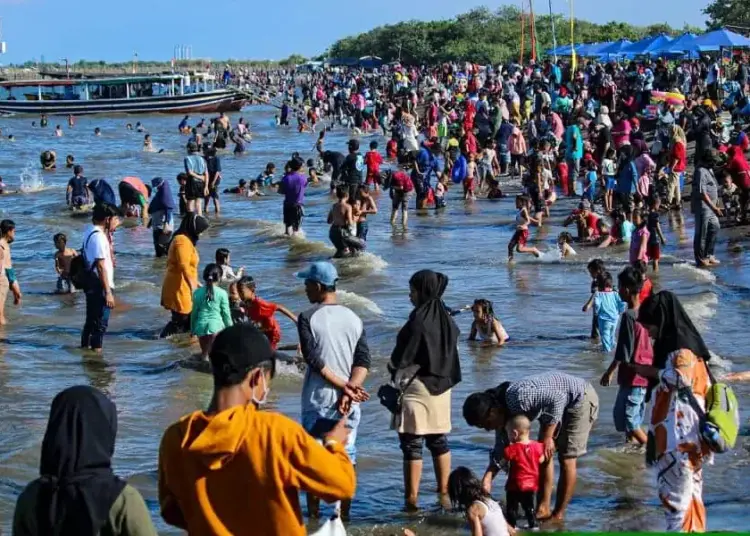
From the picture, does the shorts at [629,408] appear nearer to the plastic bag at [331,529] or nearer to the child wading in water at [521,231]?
the plastic bag at [331,529]

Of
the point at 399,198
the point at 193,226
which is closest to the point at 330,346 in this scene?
the point at 193,226

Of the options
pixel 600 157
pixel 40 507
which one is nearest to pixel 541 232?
pixel 600 157

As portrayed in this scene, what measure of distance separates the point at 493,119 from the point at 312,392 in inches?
1012

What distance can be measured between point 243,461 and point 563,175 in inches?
816

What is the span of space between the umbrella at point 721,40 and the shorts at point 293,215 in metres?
16.6

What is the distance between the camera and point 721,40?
31.9m

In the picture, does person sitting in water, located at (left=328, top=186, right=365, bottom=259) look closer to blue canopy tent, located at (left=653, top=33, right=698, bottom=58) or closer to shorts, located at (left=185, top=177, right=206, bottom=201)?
shorts, located at (left=185, top=177, right=206, bottom=201)

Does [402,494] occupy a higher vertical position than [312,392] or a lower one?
lower

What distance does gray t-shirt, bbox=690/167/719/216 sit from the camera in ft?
48.4

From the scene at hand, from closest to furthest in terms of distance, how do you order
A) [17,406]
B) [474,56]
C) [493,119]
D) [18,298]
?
1. [17,406]
2. [18,298]
3. [493,119]
4. [474,56]

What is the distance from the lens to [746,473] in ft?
25.1

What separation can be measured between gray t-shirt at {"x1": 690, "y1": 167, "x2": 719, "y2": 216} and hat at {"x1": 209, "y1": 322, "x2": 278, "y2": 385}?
1184 cm

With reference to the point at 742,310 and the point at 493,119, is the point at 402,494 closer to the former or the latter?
the point at 742,310

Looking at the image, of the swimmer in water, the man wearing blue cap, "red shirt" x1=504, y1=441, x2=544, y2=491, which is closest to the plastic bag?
the man wearing blue cap
